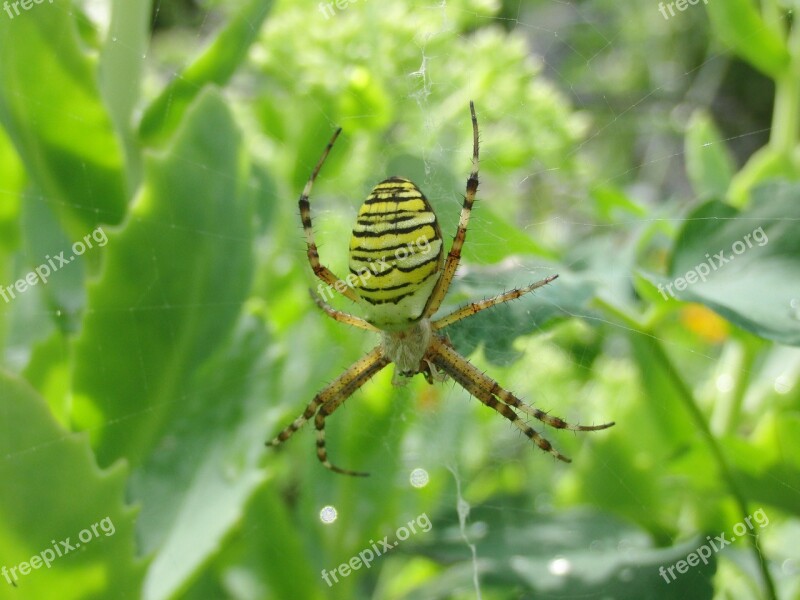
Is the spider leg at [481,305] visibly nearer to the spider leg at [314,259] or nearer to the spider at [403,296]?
the spider at [403,296]

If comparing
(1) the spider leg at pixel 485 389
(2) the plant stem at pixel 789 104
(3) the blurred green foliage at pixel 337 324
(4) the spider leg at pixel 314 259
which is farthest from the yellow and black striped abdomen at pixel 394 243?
(2) the plant stem at pixel 789 104

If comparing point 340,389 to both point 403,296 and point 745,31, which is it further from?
point 745,31

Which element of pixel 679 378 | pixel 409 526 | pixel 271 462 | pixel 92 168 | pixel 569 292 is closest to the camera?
pixel 569 292

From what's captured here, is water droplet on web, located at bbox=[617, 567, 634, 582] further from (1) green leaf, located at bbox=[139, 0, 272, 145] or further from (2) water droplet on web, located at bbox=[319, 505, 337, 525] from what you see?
(1) green leaf, located at bbox=[139, 0, 272, 145]

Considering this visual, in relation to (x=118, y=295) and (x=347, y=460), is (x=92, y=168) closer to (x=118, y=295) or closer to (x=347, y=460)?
(x=118, y=295)

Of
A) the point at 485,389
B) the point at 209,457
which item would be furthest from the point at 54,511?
the point at 485,389

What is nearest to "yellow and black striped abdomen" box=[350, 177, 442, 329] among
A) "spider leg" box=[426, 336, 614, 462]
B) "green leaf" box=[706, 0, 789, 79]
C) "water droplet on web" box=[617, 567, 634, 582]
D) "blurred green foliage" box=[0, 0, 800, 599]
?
"blurred green foliage" box=[0, 0, 800, 599]

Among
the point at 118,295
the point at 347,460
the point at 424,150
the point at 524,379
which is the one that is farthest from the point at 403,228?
the point at 524,379
